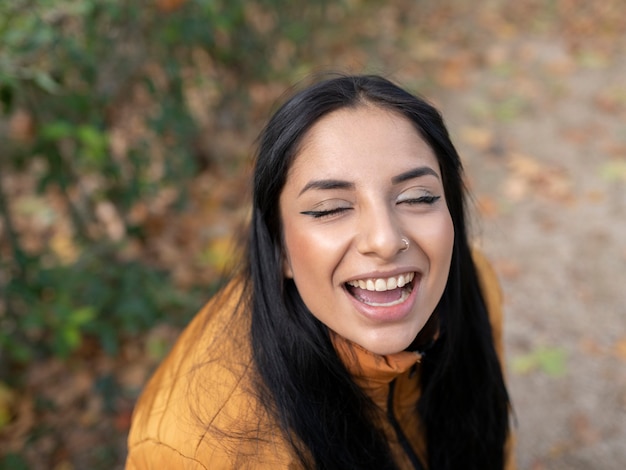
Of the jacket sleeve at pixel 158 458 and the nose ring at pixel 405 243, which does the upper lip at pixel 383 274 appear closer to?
the nose ring at pixel 405 243

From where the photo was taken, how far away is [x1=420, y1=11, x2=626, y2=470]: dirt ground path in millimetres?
2799

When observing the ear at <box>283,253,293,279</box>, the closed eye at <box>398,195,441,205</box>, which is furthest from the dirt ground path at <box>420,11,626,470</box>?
the ear at <box>283,253,293,279</box>

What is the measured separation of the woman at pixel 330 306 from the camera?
4.25 feet

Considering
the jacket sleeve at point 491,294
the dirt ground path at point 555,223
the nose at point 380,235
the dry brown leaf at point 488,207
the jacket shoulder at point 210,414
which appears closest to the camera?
the nose at point 380,235

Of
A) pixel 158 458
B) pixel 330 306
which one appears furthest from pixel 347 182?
pixel 158 458

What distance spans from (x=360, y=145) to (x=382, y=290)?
33 cm

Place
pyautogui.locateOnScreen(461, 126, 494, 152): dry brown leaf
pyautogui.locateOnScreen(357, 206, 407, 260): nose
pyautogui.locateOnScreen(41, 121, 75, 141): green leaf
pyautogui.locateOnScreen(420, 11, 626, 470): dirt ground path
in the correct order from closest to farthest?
pyautogui.locateOnScreen(357, 206, 407, 260): nose → pyautogui.locateOnScreen(41, 121, 75, 141): green leaf → pyautogui.locateOnScreen(420, 11, 626, 470): dirt ground path → pyautogui.locateOnScreen(461, 126, 494, 152): dry brown leaf

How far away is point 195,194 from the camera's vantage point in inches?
157

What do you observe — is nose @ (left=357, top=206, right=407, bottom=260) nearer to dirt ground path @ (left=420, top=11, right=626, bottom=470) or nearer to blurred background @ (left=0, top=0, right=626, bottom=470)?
blurred background @ (left=0, top=0, right=626, bottom=470)

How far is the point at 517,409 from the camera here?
284 cm

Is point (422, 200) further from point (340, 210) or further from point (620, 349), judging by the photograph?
point (620, 349)

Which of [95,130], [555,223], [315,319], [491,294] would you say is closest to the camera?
[315,319]

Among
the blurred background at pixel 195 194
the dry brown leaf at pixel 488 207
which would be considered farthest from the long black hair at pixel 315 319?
the dry brown leaf at pixel 488 207

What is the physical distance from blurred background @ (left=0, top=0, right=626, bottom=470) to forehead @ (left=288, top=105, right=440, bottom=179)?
51cm
